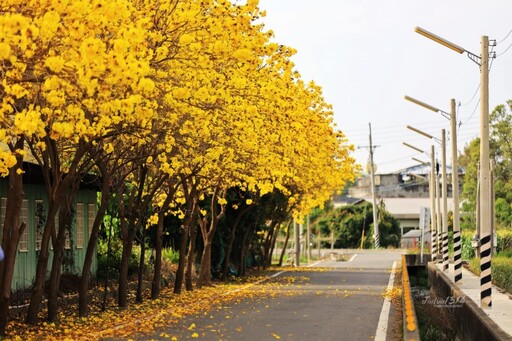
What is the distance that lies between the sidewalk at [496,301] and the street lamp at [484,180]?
21.3 inches

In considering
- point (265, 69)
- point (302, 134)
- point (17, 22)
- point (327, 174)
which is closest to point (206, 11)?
point (265, 69)

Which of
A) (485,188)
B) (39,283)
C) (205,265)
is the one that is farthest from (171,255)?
(39,283)

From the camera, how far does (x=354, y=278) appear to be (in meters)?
40.0

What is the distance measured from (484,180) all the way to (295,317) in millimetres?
5123

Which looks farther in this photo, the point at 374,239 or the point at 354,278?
the point at 374,239

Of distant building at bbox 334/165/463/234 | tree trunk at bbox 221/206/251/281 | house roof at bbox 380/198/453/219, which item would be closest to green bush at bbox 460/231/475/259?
→ tree trunk at bbox 221/206/251/281

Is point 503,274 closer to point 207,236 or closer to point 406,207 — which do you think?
point 207,236

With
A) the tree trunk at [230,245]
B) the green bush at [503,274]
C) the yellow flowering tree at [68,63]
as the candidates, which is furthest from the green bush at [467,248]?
the yellow flowering tree at [68,63]

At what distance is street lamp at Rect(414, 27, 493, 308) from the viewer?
2161cm

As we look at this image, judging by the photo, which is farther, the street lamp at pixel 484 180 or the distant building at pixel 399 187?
the distant building at pixel 399 187

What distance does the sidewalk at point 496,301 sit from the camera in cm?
1866

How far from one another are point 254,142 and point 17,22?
11.5 m

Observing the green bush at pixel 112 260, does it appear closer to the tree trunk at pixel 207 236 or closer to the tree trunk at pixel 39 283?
the tree trunk at pixel 207 236

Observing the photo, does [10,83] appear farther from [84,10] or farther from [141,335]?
[141,335]
